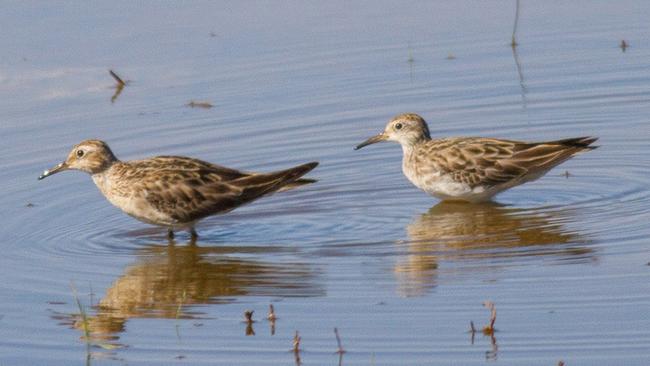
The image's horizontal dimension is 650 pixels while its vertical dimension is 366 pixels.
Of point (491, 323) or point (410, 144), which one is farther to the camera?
point (410, 144)

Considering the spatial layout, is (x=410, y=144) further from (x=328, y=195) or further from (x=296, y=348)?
(x=296, y=348)

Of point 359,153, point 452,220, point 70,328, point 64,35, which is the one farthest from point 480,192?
point 64,35

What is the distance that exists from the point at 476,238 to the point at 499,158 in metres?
1.78

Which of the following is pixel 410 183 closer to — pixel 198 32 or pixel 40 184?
pixel 40 184

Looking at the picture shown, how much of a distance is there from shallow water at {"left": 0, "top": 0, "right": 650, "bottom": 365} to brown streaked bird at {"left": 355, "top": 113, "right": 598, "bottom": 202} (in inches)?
10.0

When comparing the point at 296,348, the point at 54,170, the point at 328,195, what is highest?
the point at 54,170

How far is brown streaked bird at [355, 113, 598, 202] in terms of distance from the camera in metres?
14.2

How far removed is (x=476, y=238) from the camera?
12781 mm

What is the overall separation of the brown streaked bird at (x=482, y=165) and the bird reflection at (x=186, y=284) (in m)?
2.41

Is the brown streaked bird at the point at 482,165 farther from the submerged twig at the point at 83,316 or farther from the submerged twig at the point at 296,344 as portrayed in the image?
the submerged twig at the point at 296,344

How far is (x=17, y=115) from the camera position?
16562 millimetres

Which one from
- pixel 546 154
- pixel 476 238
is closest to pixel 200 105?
pixel 546 154

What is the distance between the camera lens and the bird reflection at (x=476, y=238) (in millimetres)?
11664

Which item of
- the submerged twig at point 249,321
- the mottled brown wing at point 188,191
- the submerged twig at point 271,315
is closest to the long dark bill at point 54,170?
the mottled brown wing at point 188,191
